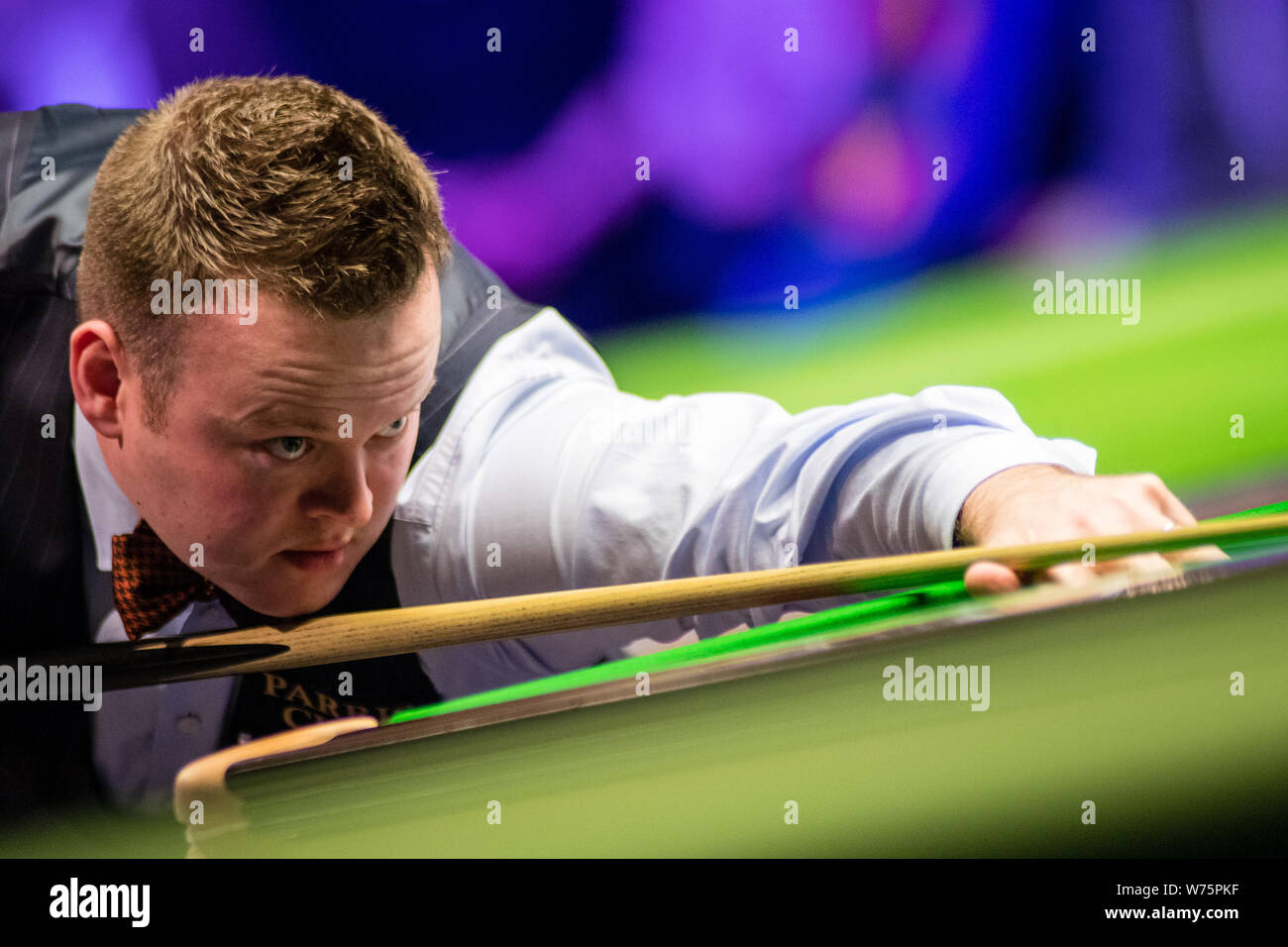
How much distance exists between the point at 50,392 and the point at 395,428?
1.77 ft

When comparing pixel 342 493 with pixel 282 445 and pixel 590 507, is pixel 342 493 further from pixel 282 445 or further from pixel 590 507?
pixel 590 507

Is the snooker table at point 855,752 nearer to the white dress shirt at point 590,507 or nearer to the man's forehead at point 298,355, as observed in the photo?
the white dress shirt at point 590,507

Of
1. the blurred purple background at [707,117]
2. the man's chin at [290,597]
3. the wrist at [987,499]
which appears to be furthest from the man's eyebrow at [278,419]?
the wrist at [987,499]

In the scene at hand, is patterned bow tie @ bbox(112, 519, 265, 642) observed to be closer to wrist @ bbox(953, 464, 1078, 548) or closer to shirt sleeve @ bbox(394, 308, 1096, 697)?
shirt sleeve @ bbox(394, 308, 1096, 697)

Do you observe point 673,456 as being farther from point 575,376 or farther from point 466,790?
point 466,790

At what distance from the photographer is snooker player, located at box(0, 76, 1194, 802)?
152 cm

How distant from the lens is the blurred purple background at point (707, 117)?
1.80 m

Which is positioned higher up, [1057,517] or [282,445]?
[282,445]

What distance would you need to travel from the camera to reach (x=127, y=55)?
5.84ft

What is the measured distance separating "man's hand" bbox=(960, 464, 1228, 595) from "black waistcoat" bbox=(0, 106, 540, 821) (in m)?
0.80

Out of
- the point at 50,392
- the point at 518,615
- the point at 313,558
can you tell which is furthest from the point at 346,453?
the point at 50,392

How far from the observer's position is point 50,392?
168cm

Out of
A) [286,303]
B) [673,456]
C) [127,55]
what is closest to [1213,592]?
[673,456]

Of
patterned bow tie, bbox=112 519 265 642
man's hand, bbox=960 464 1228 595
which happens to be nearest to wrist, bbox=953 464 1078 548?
man's hand, bbox=960 464 1228 595
